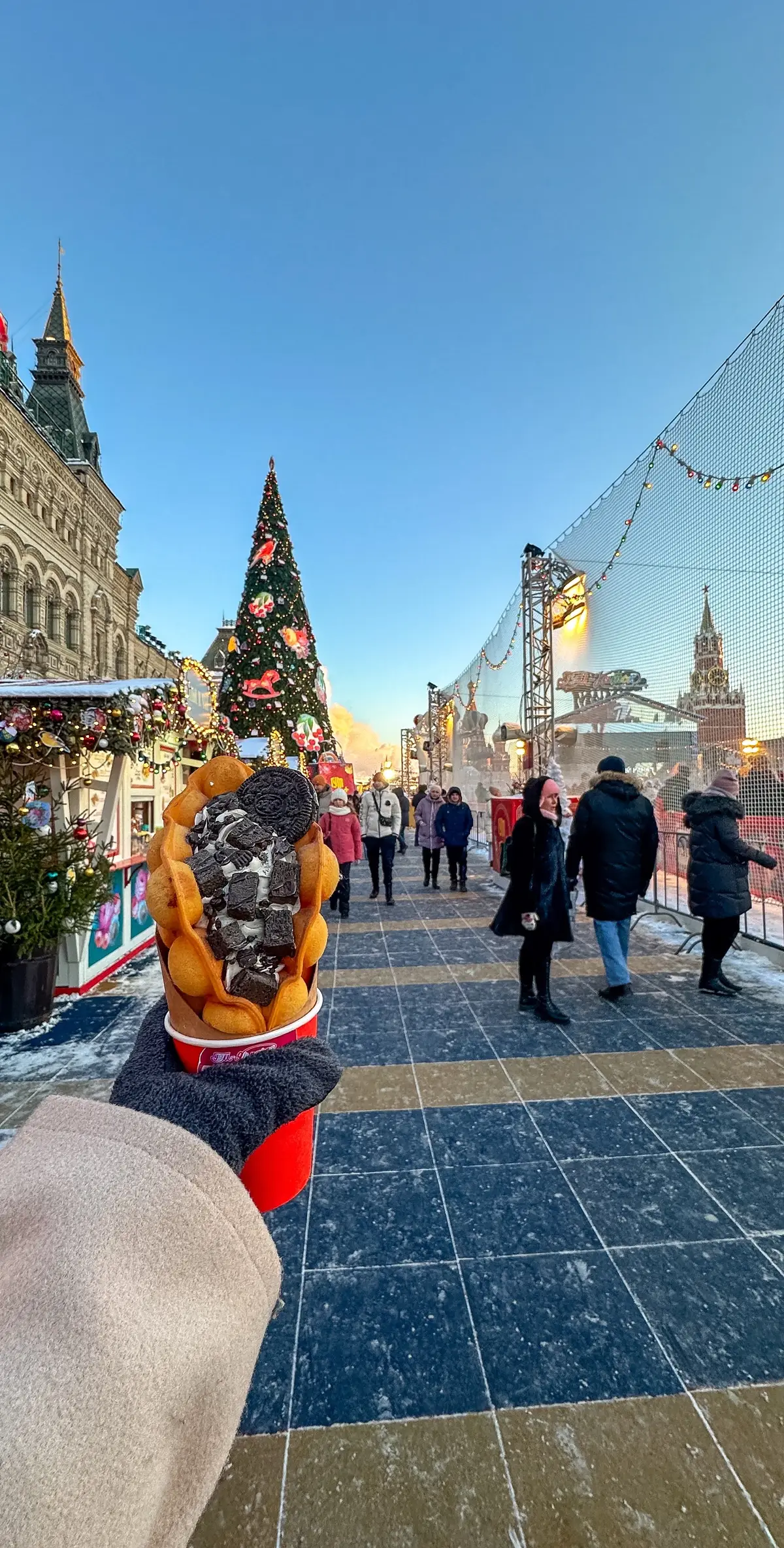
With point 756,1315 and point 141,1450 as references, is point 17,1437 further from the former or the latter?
point 756,1315

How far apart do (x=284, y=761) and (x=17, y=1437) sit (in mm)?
13033

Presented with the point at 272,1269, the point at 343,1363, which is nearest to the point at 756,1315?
the point at 343,1363

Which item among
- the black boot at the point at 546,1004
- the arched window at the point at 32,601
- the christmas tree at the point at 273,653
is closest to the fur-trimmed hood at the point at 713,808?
the black boot at the point at 546,1004

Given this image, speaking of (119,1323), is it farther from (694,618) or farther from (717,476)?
(717,476)

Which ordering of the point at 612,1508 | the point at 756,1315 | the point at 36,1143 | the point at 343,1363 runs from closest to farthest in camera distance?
1. the point at 36,1143
2. the point at 612,1508
3. the point at 343,1363
4. the point at 756,1315

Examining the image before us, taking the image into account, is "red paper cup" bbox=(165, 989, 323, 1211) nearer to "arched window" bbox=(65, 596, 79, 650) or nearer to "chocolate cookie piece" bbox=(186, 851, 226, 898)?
"chocolate cookie piece" bbox=(186, 851, 226, 898)

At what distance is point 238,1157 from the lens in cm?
88

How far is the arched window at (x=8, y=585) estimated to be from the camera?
21828 mm

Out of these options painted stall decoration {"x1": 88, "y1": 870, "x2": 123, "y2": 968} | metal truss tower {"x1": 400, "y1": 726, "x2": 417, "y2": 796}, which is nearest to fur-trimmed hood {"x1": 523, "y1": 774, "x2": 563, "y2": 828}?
painted stall decoration {"x1": 88, "y1": 870, "x2": 123, "y2": 968}

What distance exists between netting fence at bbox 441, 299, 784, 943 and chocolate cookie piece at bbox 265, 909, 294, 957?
5159 millimetres

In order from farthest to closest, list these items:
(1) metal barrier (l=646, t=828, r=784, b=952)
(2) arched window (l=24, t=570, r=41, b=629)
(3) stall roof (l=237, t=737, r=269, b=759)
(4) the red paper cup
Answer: (2) arched window (l=24, t=570, r=41, b=629) → (3) stall roof (l=237, t=737, r=269, b=759) → (1) metal barrier (l=646, t=828, r=784, b=952) → (4) the red paper cup

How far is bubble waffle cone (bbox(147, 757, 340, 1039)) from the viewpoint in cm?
148

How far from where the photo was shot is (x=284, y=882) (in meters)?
1.61

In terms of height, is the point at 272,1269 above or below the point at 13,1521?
below
